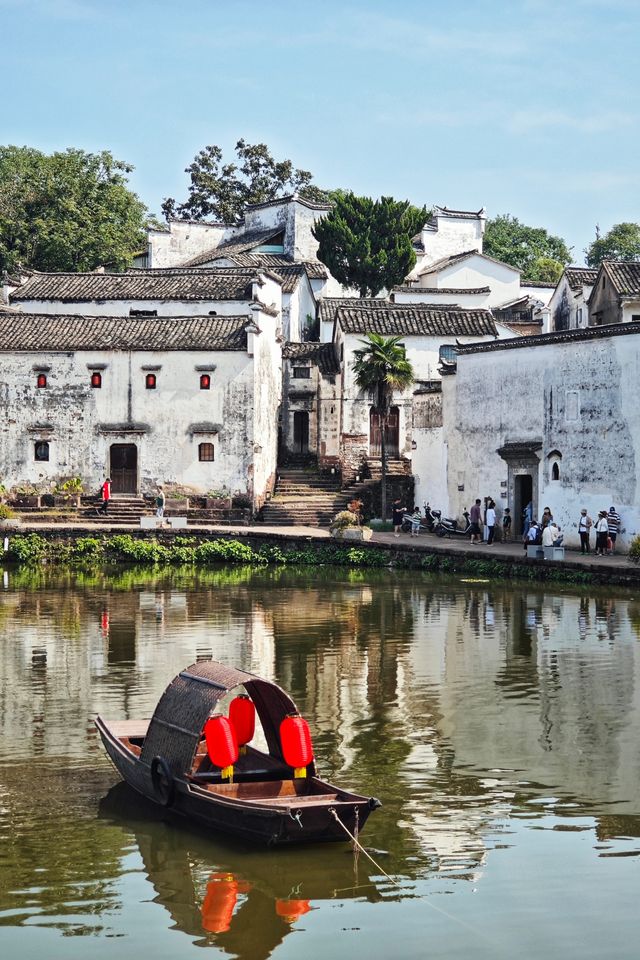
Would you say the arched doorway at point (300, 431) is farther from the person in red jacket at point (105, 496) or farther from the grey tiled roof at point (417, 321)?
the person in red jacket at point (105, 496)

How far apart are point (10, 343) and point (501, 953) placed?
32374 mm

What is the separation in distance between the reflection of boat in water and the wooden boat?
0.16 meters

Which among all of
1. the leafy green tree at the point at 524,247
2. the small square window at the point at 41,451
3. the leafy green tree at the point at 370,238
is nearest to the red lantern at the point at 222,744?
the small square window at the point at 41,451

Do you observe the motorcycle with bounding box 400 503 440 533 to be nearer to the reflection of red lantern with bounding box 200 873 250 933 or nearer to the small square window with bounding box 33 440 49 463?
the small square window with bounding box 33 440 49 463

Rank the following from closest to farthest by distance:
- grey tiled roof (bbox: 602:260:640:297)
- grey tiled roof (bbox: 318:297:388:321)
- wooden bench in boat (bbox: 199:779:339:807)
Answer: wooden bench in boat (bbox: 199:779:339:807) < grey tiled roof (bbox: 602:260:640:297) < grey tiled roof (bbox: 318:297:388:321)

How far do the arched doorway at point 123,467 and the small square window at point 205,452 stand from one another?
185cm

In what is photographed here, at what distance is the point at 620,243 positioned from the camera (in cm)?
6994

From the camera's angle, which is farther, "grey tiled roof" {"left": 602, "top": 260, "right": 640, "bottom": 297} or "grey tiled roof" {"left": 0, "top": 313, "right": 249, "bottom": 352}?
"grey tiled roof" {"left": 0, "top": 313, "right": 249, "bottom": 352}

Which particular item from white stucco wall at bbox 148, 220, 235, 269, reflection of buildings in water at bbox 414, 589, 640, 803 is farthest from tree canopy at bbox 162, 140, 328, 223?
reflection of buildings in water at bbox 414, 589, 640, 803

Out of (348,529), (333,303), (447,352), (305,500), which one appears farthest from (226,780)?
(333,303)

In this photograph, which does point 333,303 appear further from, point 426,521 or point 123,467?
point 426,521

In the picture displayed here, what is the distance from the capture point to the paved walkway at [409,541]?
25875mm

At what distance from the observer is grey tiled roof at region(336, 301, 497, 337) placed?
130ft

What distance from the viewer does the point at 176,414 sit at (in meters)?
38.1
